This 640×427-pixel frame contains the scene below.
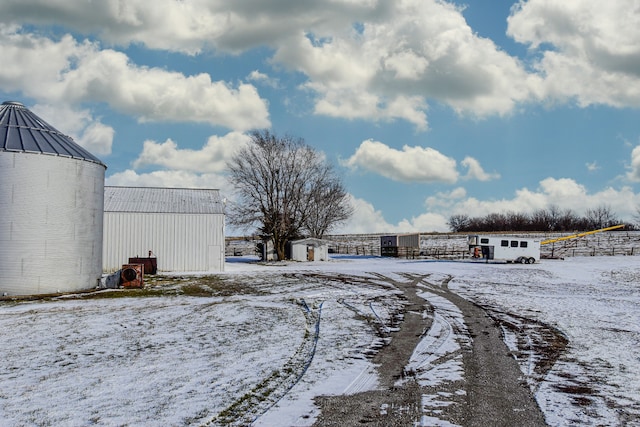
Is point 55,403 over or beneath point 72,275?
beneath

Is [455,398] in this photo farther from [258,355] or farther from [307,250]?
[307,250]

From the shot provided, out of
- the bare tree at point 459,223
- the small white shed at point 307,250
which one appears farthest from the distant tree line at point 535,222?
the small white shed at point 307,250

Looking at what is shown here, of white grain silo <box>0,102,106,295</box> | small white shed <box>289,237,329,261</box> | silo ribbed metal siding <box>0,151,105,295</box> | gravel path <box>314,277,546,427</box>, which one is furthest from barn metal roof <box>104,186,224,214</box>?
gravel path <box>314,277,546,427</box>

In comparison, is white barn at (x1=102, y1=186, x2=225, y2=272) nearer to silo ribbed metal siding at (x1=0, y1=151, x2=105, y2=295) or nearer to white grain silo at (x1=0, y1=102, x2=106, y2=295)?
white grain silo at (x1=0, y1=102, x2=106, y2=295)

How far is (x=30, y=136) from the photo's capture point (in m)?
23.9

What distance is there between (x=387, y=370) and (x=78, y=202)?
18830 millimetres

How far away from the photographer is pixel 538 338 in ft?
45.9

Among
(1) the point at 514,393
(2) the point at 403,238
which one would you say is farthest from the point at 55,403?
(2) the point at 403,238

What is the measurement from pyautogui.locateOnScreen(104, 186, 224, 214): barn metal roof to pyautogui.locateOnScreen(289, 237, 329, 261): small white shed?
516 inches

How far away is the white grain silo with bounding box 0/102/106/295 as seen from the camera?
2216 centimetres

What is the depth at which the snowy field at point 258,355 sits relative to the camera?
814 centimetres

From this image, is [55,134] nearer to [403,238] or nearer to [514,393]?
[514,393]

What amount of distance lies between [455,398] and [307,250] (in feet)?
155

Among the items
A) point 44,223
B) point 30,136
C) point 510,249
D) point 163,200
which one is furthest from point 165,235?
point 510,249
